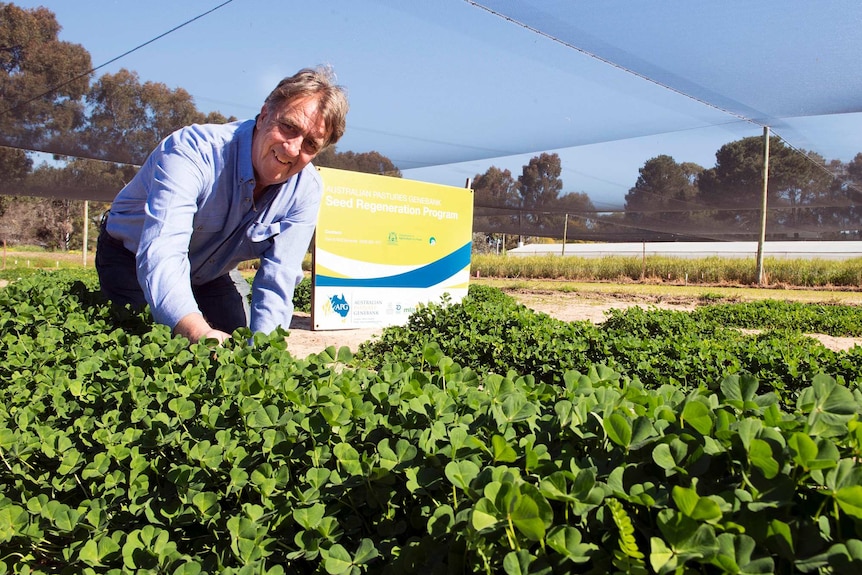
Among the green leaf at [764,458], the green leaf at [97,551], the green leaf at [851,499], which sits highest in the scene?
the green leaf at [764,458]

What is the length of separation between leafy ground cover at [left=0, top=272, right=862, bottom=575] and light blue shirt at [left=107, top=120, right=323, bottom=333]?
269 millimetres

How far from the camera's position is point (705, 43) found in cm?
803

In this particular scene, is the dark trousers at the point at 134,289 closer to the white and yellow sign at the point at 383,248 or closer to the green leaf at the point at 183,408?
the green leaf at the point at 183,408

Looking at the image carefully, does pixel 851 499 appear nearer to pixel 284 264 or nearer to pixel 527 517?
pixel 527 517

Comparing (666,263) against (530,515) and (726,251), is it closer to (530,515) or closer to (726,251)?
(726,251)

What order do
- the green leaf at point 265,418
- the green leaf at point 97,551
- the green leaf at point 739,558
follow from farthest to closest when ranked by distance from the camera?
the green leaf at point 265,418 < the green leaf at point 97,551 < the green leaf at point 739,558

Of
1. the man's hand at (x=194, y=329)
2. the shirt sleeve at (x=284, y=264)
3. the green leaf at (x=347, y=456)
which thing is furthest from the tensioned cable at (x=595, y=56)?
the green leaf at (x=347, y=456)

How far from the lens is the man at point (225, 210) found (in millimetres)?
Answer: 2383

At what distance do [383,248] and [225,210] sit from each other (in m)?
6.41

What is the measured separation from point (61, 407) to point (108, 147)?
34.2ft

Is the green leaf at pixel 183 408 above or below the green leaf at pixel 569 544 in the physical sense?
below

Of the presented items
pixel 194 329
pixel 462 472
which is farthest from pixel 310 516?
pixel 194 329

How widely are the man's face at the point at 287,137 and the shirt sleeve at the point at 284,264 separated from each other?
27 centimetres

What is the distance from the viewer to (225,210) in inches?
114
